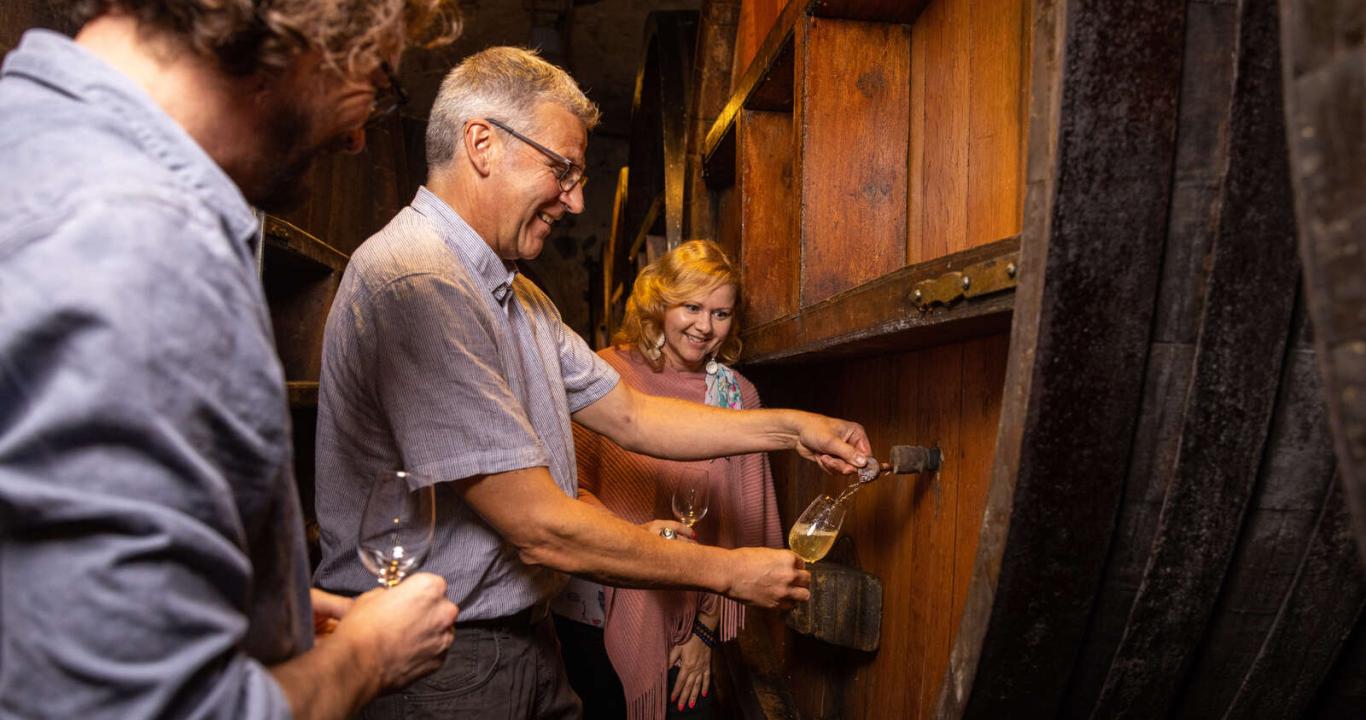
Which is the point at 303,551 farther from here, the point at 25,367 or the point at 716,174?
the point at 716,174

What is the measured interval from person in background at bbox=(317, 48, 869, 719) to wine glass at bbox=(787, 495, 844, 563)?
0.19 meters

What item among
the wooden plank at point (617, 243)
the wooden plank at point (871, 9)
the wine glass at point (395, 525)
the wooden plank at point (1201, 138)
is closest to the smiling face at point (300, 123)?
the wine glass at point (395, 525)

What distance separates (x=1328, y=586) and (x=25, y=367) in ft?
3.72

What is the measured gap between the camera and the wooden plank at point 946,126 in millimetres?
1613

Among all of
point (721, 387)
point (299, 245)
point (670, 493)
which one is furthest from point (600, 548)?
point (299, 245)

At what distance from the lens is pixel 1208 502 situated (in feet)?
2.59

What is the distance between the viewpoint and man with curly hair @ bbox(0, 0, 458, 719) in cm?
66

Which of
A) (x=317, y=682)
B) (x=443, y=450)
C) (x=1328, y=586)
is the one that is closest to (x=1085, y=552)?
(x=1328, y=586)

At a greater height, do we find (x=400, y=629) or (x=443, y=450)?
(x=443, y=450)

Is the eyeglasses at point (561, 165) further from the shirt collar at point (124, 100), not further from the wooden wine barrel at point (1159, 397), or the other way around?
the shirt collar at point (124, 100)

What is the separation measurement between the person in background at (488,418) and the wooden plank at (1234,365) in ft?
3.44

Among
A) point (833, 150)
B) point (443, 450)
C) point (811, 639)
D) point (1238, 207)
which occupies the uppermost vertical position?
point (833, 150)

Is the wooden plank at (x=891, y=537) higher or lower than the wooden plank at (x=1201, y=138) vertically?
lower

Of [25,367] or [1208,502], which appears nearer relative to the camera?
[25,367]
